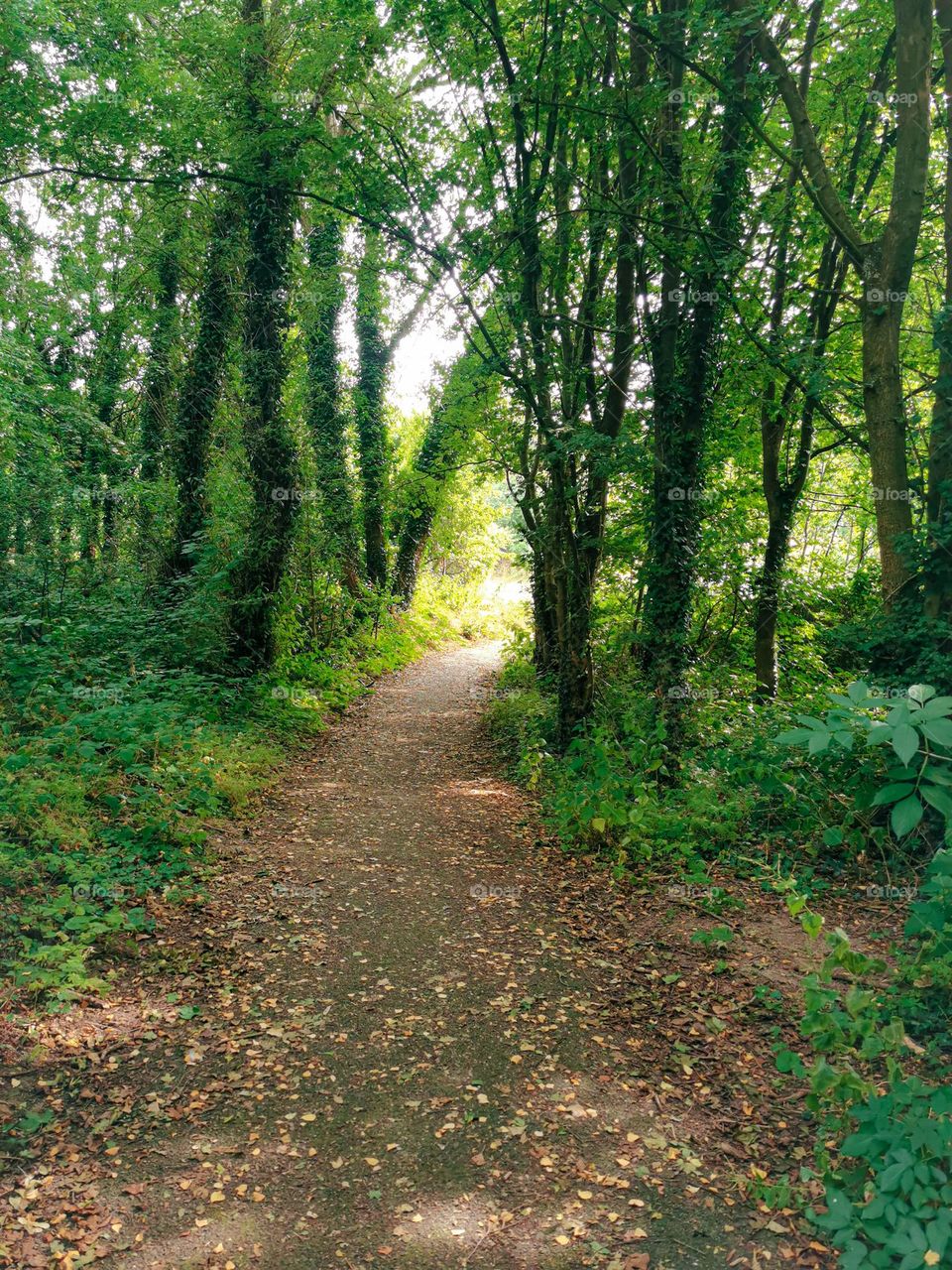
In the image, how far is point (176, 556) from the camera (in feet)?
42.3

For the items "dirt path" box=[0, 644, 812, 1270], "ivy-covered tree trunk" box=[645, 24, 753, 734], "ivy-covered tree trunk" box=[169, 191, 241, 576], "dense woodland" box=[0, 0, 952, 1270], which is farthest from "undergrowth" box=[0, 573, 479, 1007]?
"ivy-covered tree trunk" box=[645, 24, 753, 734]

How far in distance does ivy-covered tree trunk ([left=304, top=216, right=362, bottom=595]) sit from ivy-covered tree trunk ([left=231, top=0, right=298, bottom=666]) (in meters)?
1.78

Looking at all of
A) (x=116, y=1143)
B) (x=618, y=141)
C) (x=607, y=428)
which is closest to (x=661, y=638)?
Result: (x=607, y=428)

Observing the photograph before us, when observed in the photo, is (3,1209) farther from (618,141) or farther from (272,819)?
(618,141)

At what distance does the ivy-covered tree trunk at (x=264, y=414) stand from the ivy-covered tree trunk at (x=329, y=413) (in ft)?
5.83

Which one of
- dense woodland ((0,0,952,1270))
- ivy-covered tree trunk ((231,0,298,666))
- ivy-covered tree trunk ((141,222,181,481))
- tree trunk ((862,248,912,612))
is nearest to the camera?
dense woodland ((0,0,952,1270))

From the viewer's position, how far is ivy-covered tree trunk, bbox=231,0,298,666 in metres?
10.7

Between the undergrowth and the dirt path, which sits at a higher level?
the undergrowth

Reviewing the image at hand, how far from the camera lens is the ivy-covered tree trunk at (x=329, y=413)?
13787mm

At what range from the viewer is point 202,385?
44.1 ft

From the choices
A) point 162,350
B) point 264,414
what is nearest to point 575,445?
point 264,414

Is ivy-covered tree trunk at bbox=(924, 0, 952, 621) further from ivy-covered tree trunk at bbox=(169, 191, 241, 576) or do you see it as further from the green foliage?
ivy-covered tree trunk at bbox=(169, 191, 241, 576)

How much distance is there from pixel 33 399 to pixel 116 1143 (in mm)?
12946

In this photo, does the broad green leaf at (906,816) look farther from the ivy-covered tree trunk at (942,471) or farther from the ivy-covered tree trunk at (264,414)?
the ivy-covered tree trunk at (264,414)
